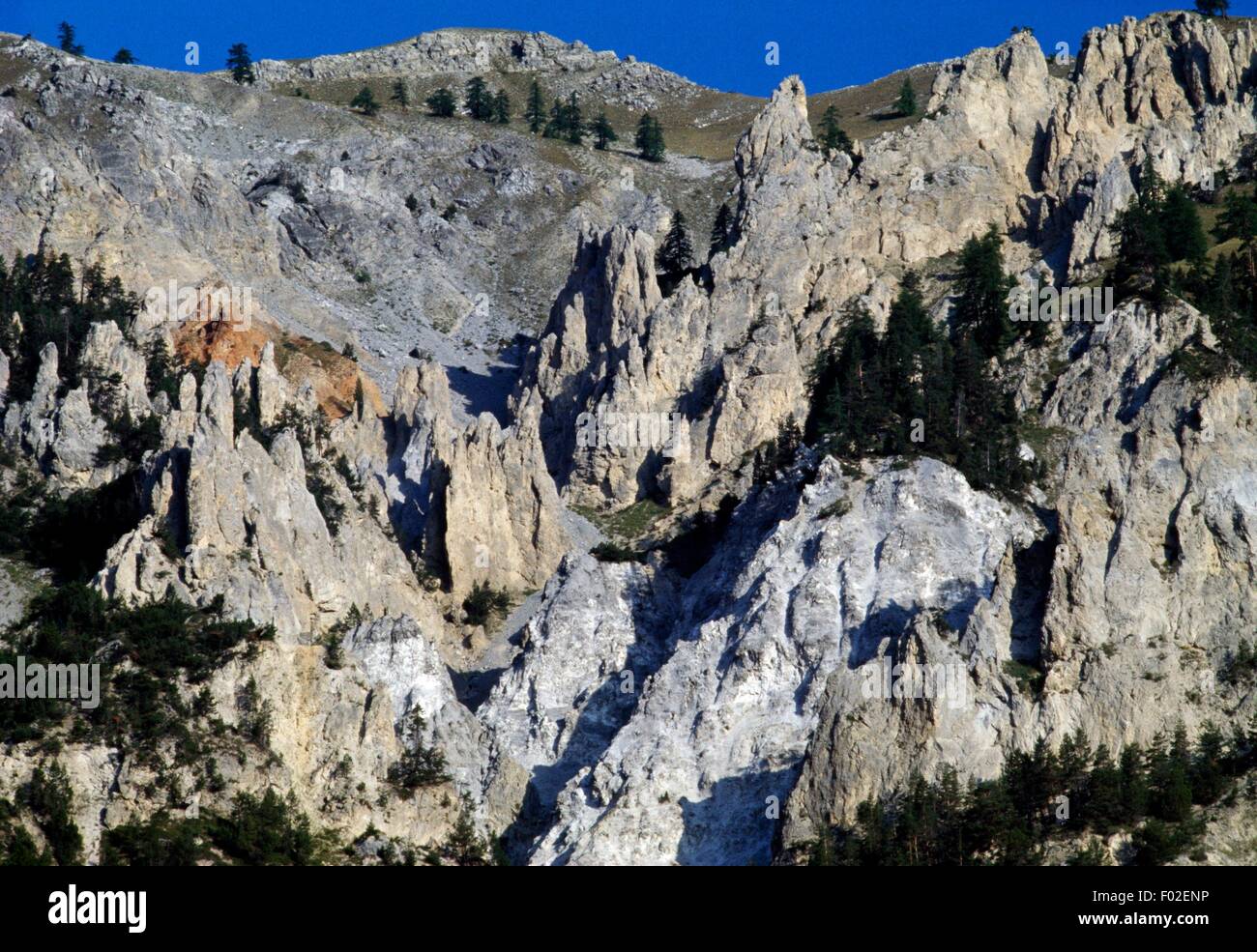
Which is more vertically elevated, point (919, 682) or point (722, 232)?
point (722, 232)

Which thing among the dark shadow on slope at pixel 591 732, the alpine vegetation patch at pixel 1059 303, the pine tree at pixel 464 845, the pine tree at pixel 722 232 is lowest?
the pine tree at pixel 464 845

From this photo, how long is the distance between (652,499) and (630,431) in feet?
15.5

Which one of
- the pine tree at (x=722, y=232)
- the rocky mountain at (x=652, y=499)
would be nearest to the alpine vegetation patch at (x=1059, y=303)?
the rocky mountain at (x=652, y=499)

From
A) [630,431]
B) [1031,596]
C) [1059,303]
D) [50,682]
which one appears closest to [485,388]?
[630,431]

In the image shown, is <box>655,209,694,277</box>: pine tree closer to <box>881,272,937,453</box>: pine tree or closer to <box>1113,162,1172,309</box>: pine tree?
<box>881,272,937,453</box>: pine tree

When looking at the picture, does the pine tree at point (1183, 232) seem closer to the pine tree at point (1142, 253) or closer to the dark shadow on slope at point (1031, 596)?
the pine tree at point (1142, 253)

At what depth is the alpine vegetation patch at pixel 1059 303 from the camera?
123000 millimetres

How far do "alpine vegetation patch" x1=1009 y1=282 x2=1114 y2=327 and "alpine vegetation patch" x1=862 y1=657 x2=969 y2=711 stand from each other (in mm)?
36380

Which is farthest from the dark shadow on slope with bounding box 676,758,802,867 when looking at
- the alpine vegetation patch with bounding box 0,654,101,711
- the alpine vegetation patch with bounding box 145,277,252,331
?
the alpine vegetation patch with bounding box 145,277,252,331

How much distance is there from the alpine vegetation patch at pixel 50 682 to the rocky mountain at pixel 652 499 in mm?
1846

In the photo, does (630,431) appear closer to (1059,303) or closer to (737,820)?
(1059,303)

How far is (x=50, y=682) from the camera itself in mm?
94750
